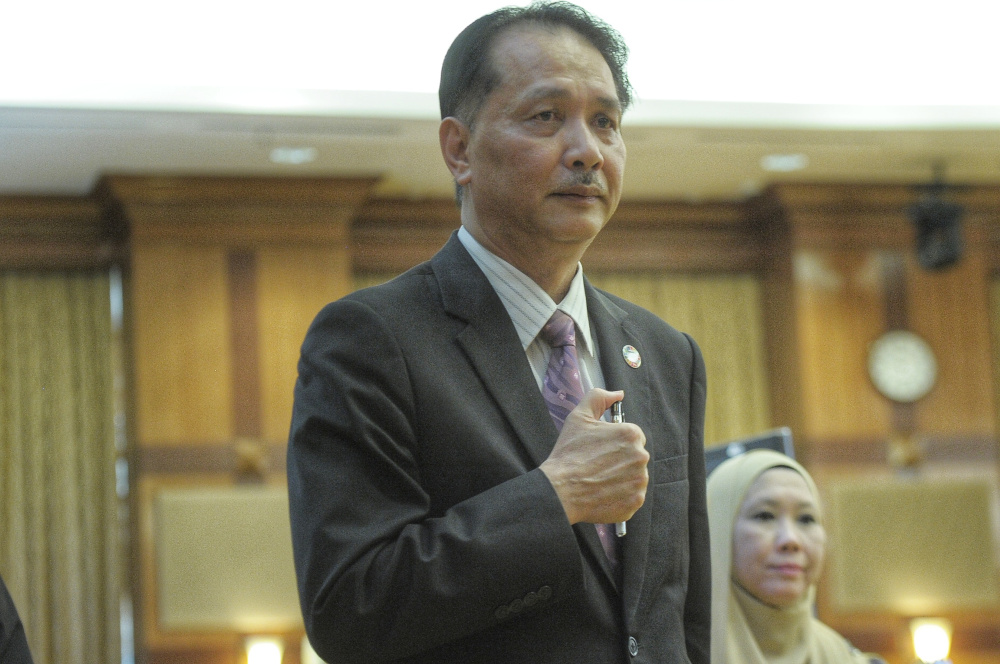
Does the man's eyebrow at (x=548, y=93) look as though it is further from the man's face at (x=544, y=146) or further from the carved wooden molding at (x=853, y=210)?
the carved wooden molding at (x=853, y=210)

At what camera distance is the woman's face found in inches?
129

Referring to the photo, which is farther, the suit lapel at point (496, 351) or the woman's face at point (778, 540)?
the woman's face at point (778, 540)

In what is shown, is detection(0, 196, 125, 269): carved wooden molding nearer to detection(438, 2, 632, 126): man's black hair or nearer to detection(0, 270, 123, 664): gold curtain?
detection(0, 270, 123, 664): gold curtain

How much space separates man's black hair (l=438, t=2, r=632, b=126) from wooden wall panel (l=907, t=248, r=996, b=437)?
26.2 feet

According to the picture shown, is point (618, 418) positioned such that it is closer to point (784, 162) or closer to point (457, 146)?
point (457, 146)

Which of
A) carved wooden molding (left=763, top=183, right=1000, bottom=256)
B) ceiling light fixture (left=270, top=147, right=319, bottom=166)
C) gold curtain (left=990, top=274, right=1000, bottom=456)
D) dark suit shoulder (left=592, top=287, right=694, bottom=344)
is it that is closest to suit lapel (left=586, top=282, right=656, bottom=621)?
dark suit shoulder (left=592, top=287, right=694, bottom=344)

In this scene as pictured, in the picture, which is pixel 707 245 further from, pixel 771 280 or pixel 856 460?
pixel 856 460

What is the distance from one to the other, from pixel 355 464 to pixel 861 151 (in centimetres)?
740

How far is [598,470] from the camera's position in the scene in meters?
1.41

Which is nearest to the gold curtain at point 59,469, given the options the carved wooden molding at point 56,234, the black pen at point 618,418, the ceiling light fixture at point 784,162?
the carved wooden molding at point 56,234

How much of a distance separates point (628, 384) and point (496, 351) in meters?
0.21

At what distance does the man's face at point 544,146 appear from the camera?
1564 millimetres

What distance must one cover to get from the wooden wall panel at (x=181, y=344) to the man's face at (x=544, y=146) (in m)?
6.66

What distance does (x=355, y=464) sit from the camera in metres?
1.43
